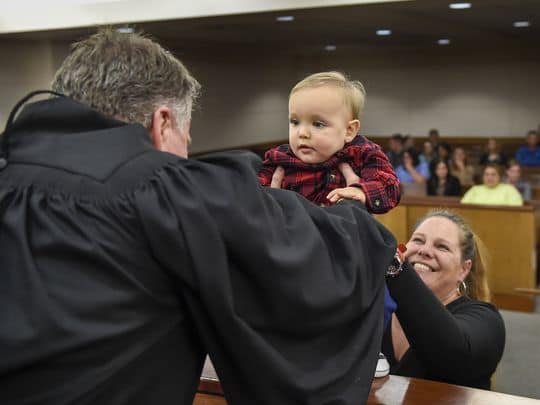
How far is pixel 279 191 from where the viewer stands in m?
1.14

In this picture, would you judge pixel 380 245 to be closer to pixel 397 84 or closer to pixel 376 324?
pixel 376 324

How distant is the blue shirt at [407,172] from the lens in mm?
9125

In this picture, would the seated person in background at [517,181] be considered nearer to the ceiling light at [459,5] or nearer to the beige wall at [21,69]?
the ceiling light at [459,5]

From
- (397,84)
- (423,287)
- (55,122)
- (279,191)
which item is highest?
(397,84)

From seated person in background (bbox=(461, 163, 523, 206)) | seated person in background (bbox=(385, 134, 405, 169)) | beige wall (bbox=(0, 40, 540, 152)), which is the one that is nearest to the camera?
seated person in background (bbox=(461, 163, 523, 206))

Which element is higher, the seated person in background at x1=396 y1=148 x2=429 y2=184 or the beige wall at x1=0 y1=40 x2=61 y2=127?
the beige wall at x1=0 y1=40 x2=61 y2=127

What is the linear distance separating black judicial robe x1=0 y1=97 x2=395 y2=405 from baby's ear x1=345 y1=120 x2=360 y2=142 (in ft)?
2.43

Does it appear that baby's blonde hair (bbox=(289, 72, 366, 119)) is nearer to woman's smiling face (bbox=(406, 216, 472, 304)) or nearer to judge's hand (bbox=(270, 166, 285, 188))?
judge's hand (bbox=(270, 166, 285, 188))

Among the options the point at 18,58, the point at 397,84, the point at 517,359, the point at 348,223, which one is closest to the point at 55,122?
the point at 348,223

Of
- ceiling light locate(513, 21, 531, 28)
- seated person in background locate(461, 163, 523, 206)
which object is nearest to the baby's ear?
seated person in background locate(461, 163, 523, 206)

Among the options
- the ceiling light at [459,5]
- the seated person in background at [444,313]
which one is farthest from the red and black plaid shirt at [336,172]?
the ceiling light at [459,5]

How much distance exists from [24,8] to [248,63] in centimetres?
670

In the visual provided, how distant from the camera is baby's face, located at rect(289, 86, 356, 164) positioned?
178 centimetres

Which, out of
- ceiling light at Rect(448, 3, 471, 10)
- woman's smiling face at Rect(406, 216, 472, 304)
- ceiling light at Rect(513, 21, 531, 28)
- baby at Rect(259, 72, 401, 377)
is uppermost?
ceiling light at Rect(513, 21, 531, 28)
